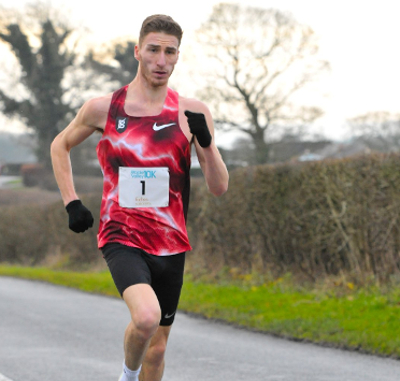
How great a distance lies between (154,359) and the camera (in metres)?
4.36

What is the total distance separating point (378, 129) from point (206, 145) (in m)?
40.1

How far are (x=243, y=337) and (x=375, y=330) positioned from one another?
1.42 m

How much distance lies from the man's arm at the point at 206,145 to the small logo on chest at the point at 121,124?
336 millimetres

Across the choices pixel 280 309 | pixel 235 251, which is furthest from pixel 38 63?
pixel 280 309

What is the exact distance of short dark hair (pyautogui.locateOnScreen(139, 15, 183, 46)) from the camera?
439cm

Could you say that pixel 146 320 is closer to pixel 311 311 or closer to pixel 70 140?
pixel 70 140

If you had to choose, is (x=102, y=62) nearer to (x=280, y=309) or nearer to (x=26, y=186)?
(x=26, y=186)

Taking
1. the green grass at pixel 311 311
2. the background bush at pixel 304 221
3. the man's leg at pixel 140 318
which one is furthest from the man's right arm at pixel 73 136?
the background bush at pixel 304 221

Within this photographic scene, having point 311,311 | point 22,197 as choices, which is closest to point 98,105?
point 311,311

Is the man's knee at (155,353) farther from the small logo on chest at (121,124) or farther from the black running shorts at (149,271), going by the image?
the small logo on chest at (121,124)

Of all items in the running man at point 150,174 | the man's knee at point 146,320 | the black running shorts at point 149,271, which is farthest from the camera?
the running man at point 150,174

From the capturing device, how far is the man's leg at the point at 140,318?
12.7ft

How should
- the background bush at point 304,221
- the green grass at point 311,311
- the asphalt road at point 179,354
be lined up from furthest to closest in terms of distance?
the background bush at point 304,221
the green grass at point 311,311
the asphalt road at point 179,354

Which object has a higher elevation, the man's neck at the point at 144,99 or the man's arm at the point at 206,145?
the man's neck at the point at 144,99
